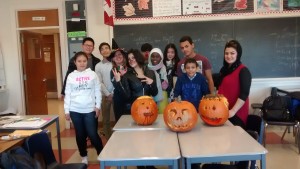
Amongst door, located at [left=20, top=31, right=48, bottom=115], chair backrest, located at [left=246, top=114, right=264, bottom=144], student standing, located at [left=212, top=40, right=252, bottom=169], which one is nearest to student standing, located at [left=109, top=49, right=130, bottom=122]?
student standing, located at [left=212, top=40, right=252, bottom=169]

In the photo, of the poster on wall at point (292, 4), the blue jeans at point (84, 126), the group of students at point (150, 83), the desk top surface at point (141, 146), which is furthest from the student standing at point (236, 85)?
the poster on wall at point (292, 4)

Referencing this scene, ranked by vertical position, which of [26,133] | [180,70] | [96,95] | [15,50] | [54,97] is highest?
[15,50]

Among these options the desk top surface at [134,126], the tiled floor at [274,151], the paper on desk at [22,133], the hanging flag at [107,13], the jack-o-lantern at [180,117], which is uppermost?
the hanging flag at [107,13]

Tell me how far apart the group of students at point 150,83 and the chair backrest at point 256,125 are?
5cm

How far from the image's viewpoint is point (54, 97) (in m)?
9.95

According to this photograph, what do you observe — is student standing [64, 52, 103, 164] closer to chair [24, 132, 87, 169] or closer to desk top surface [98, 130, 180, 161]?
chair [24, 132, 87, 169]

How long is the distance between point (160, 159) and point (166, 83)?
181 cm

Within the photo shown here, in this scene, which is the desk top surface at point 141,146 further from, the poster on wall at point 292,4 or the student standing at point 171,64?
the poster on wall at point 292,4

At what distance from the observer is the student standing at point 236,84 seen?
2.38m

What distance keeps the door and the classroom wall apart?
176 millimetres

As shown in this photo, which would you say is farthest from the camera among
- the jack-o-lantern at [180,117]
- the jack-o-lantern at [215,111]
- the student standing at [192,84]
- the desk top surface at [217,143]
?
the student standing at [192,84]

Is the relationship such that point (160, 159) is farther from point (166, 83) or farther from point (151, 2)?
point (151, 2)

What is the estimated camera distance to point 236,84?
96.8 inches

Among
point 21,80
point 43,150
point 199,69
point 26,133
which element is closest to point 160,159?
point 43,150
